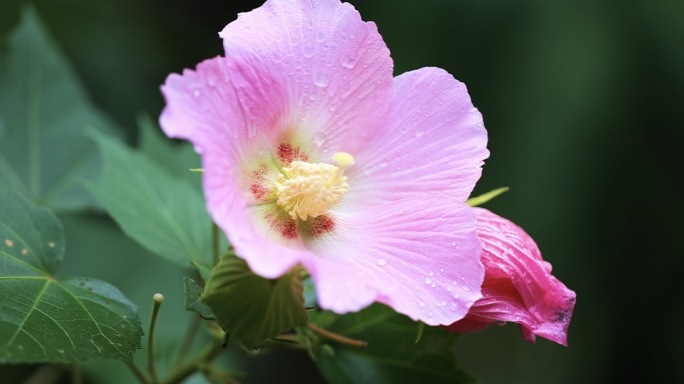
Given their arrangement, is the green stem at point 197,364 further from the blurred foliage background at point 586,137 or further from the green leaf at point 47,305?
the blurred foliage background at point 586,137

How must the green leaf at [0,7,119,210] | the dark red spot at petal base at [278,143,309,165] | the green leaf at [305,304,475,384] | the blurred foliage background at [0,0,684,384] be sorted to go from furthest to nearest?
1. the blurred foliage background at [0,0,684,384]
2. the green leaf at [0,7,119,210]
3. the green leaf at [305,304,475,384]
4. the dark red spot at petal base at [278,143,309,165]

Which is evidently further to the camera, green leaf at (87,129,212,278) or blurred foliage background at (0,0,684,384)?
blurred foliage background at (0,0,684,384)

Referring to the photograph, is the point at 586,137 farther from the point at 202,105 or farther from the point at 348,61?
the point at 202,105

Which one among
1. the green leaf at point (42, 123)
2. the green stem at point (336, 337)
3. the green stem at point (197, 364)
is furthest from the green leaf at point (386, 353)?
the green leaf at point (42, 123)

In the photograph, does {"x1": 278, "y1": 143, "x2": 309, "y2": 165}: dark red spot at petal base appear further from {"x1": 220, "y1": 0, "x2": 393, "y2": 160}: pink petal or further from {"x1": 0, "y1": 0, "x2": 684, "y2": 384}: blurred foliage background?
{"x1": 0, "y1": 0, "x2": 684, "y2": 384}: blurred foliage background

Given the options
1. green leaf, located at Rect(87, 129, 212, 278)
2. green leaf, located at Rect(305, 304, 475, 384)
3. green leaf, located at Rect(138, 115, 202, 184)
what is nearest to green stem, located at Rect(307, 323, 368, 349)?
green leaf, located at Rect(305, 304, 475, 384)

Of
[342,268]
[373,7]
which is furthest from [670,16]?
[342,268]
